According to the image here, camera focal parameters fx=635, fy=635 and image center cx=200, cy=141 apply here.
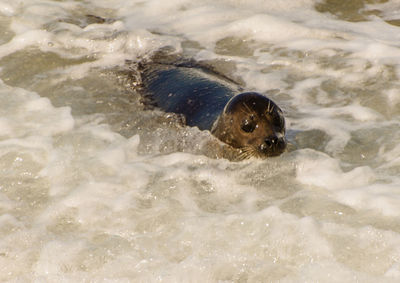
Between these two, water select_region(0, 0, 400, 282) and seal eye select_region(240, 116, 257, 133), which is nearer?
water select_region(0, 0, 400, 282)

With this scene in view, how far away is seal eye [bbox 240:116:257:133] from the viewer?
394 cm

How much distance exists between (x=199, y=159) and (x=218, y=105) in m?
0.59

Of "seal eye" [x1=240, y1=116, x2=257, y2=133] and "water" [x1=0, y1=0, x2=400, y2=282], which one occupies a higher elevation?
"seal eye" [x1=240, y1=116, x2=257, y2=133]

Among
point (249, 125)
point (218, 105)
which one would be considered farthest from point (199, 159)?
point (218, 105)

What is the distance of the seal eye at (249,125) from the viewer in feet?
12.9

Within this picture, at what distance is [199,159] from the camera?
396 centimetres

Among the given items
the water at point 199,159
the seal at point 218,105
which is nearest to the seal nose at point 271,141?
the seal at point 218,105

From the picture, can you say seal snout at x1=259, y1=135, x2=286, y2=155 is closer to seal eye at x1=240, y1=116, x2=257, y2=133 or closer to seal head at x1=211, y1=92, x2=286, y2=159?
seal head at x1=211, y1=92, x2=286, y2=159

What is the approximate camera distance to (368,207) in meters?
3.29

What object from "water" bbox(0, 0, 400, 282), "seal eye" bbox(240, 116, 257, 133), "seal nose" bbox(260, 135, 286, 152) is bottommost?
"water" bbox(0, 0, 400, 282)

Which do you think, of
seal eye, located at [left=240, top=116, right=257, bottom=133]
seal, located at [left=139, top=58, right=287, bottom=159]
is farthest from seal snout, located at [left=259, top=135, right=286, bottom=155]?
seal eye, located at [left=240, top=116, right=257, bottom=133]

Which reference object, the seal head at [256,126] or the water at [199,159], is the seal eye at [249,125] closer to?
the seal head at [256,126]

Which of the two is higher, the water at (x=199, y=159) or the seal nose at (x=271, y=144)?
the seal nose at (x=271, y=144)

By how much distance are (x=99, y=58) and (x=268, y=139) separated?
2.45 meters
